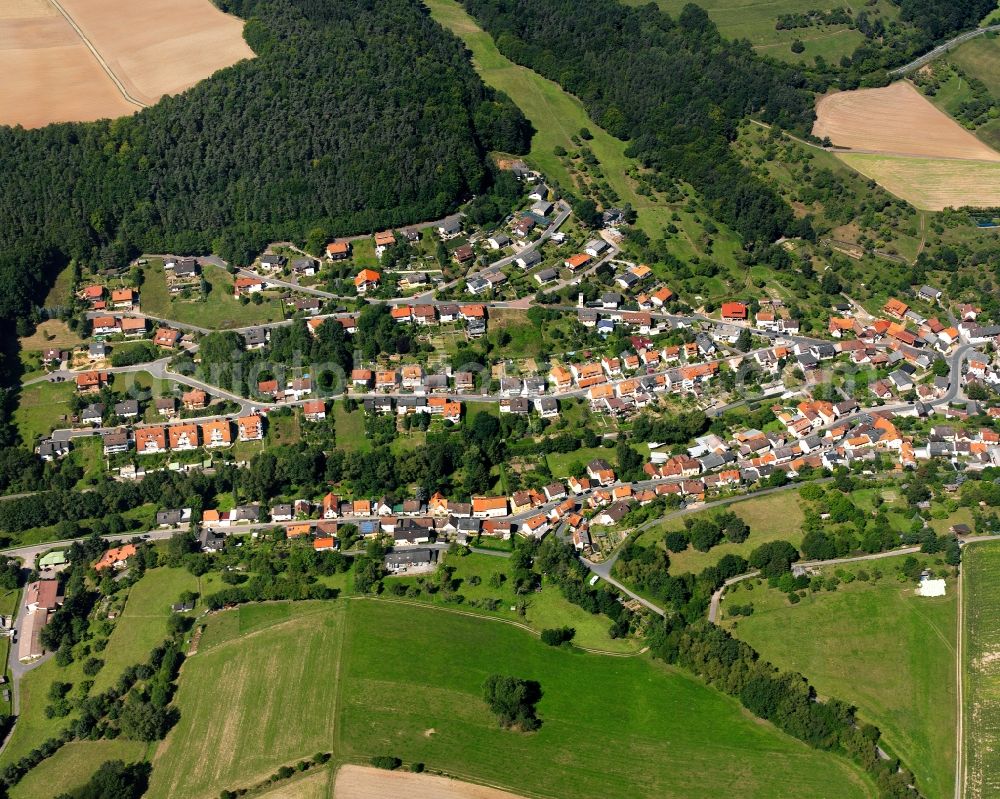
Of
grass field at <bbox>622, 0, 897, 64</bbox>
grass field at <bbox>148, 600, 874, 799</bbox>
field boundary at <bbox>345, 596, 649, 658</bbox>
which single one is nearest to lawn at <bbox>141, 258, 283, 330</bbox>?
grass field at <bbox>148, 600, 874, 799</bbox>

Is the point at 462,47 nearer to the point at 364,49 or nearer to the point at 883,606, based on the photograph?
the point at 364,49

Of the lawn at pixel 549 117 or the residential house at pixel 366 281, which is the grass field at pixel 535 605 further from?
the lawn at pixel 549 117

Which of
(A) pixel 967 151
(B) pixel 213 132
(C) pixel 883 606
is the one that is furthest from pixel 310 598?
(A) pixel 967 151

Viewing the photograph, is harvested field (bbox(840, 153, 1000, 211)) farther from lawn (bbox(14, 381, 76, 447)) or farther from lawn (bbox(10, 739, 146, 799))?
lawn (bbox(10, 739, 146, 799))

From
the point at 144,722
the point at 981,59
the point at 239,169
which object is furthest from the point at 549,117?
the point at 144,722

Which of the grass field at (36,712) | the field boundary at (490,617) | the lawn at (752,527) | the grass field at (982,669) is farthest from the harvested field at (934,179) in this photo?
the grass field at (36,712)
